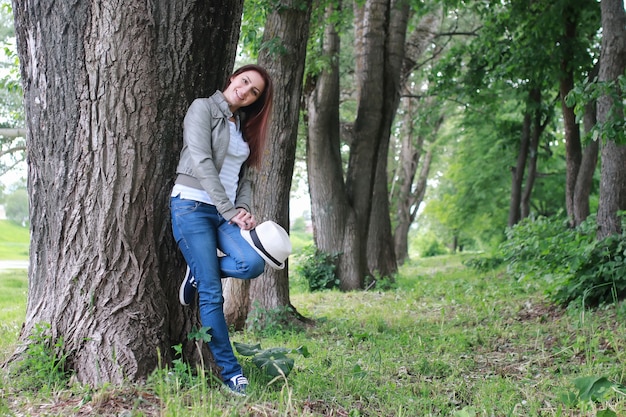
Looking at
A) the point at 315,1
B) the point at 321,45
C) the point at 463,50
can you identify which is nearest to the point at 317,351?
the point at 315,1

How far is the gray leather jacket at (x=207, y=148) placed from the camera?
3.79 m

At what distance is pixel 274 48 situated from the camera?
7180mm

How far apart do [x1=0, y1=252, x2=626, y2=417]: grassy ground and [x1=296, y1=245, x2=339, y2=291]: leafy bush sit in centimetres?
278

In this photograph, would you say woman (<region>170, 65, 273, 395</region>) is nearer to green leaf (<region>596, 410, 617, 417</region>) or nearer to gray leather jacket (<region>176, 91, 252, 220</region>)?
gray leather jacket (<region>176, 91, 252, 220</region>)

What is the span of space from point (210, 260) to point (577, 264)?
4.68m

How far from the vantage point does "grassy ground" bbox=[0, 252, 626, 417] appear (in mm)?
3531

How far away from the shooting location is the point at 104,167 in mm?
3953

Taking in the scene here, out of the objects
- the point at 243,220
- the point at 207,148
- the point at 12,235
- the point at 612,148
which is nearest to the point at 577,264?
the point at 612,148

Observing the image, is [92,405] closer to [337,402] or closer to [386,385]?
[337,402]

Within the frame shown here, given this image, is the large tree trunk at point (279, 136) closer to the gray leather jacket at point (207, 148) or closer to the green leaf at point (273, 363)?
the green leaf at point (273, 363)

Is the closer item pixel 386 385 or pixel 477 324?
pixel 386 385

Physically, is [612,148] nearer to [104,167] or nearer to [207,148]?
[207,148]

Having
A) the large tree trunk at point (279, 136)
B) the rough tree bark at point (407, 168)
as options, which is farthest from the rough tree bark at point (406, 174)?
the large tree trunk at point (279, 136)

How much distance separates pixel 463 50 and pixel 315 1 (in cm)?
496
